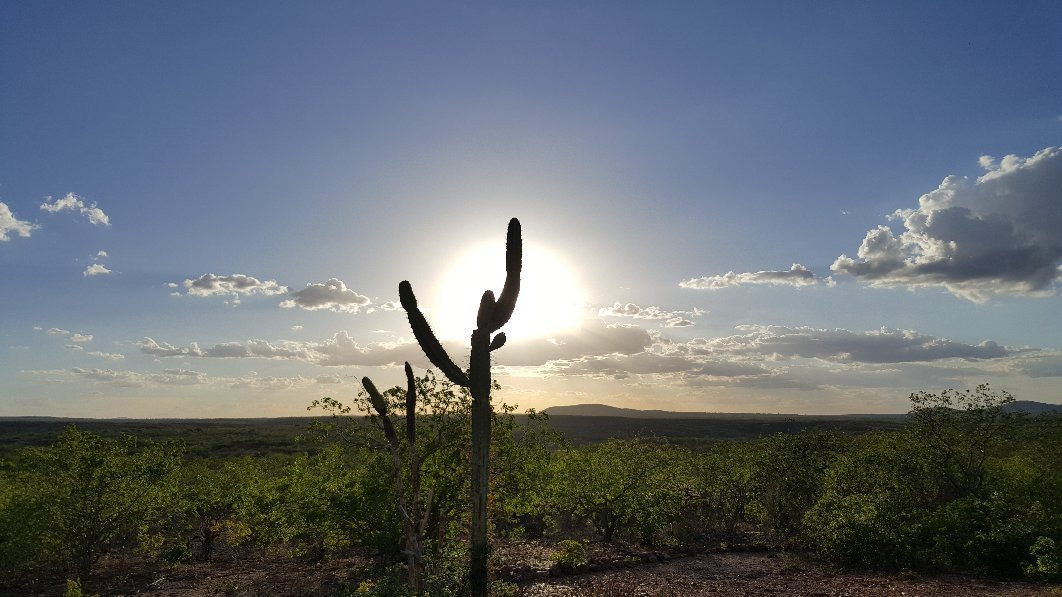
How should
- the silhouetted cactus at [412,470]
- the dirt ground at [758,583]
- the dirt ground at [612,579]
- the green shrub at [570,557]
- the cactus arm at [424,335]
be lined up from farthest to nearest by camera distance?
the green shrub at [570,557]
the dirt ground at [612,579]
the dirt ground at [758,583]
the cactus arm at [424,335]
the silhouetted cactus at [412,470]

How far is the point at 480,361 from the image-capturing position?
16594mm

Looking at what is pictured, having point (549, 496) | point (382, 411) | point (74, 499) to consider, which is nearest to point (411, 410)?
point (382, 411)

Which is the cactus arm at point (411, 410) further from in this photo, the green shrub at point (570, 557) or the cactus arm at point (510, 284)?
the green shrub at point (570, 557)

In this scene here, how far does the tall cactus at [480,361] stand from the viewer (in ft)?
52.6

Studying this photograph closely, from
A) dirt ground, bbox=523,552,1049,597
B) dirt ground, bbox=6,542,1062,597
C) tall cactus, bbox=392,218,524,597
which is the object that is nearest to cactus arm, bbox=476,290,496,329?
tall cactus, bbox=392,218,524,597

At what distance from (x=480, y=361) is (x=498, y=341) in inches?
39.1

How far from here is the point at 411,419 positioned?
1634cm

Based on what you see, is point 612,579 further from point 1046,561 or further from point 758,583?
point 1046,561

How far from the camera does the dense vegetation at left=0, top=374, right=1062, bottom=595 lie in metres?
21.4

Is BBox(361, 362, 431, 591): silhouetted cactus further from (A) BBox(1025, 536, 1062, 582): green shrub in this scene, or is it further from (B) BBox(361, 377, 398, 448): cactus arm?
(A) BBox(1025, 536, 1062, 582): green shrub

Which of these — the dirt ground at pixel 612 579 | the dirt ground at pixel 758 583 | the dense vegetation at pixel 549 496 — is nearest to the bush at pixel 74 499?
the dense vegetation at pixel 549 496

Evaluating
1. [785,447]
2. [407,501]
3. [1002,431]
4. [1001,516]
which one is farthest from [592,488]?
[1002,431]

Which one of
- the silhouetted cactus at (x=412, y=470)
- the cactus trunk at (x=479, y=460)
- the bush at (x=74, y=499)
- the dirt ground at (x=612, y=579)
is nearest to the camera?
the silhouetted cactus at (x=412, y=470)

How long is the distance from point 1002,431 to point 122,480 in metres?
41.7
